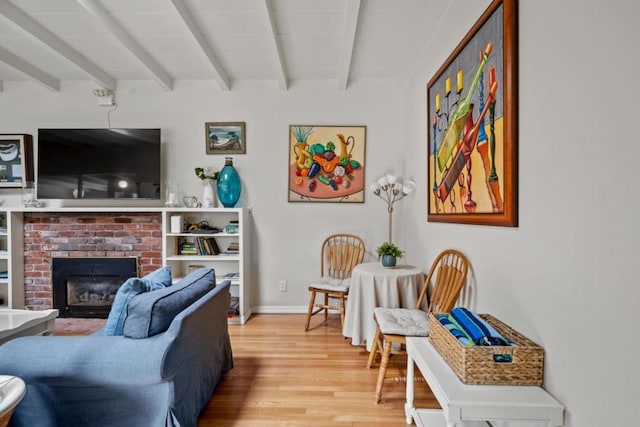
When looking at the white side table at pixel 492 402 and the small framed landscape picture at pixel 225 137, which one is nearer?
the white side table at pixel 492 402

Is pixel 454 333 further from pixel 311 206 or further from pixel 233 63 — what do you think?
pixel 233 63

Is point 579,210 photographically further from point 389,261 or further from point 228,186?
point 228,186

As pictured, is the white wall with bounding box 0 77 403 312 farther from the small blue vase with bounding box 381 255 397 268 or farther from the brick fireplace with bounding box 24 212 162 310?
the small blue vase with bounding box 381 255 397 268

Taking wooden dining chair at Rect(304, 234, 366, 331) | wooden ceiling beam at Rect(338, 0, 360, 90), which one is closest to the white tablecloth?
wooden dining chair at Rect(304, 234, 366, 331)

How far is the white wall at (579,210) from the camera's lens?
93 cm

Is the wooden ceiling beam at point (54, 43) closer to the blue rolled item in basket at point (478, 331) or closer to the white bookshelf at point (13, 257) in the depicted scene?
the white bookshelf at point (13, 257)

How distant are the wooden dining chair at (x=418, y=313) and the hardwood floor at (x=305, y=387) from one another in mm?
150

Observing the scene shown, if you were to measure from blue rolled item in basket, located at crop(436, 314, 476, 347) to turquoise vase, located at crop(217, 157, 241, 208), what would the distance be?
8.33 ft

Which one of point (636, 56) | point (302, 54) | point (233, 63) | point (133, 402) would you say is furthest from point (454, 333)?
point (233, 63)

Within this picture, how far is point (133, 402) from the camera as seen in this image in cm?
146

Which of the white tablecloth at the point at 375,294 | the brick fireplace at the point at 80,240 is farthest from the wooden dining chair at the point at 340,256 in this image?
the brick fireplace at the point at 80,240

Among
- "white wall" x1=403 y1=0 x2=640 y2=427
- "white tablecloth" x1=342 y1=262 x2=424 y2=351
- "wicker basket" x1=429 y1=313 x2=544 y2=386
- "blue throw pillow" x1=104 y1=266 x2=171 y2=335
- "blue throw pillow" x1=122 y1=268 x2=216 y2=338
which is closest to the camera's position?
"white wall" x1=403 y1=0 x2=640 y2=427

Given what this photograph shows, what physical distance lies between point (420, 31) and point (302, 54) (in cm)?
106

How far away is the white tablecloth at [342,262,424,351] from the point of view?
244 centimetres
